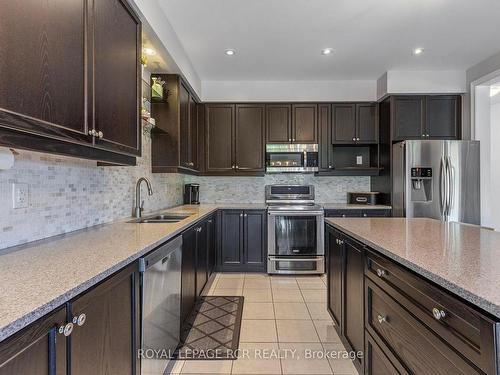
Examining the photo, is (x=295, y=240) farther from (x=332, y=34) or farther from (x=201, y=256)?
(x=332, y=34)

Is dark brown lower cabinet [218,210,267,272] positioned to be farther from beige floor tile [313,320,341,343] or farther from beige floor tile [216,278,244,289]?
beige floor tile [313,320,341,343]

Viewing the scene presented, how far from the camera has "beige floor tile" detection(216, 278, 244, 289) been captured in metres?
3.48

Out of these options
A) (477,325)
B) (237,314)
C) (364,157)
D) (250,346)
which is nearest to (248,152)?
(364,157)

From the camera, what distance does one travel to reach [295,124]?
→ 4.27 m

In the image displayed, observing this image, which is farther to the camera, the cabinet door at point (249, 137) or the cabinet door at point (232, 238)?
the cabinet door at point (249, 137)

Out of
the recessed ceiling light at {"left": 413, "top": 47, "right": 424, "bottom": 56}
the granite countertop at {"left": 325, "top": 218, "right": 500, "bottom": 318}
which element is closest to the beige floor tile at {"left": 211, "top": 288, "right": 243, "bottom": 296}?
the granite countertop at {"left": 325, "top": 218, "right": 500, "bottom": 318}

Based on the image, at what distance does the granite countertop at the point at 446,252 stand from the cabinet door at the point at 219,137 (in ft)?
8.02

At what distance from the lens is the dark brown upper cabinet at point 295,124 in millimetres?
4266

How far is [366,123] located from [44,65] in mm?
3999

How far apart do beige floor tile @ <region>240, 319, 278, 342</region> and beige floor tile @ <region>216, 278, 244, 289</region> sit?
0.89 metres

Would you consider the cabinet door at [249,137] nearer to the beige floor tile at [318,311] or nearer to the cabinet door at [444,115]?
the beige floor tile at [318,311]

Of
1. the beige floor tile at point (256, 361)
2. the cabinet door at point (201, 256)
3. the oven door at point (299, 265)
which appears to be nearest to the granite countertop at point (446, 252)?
the beige floor tile at point (256, 361)

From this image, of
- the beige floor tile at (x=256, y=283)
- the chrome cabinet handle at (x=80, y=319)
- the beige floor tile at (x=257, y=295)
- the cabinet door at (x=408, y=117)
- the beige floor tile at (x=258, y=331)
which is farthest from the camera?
the cabinet door at (x=408, y=117)

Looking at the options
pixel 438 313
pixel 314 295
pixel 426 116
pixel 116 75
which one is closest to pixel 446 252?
pixel 438 313
